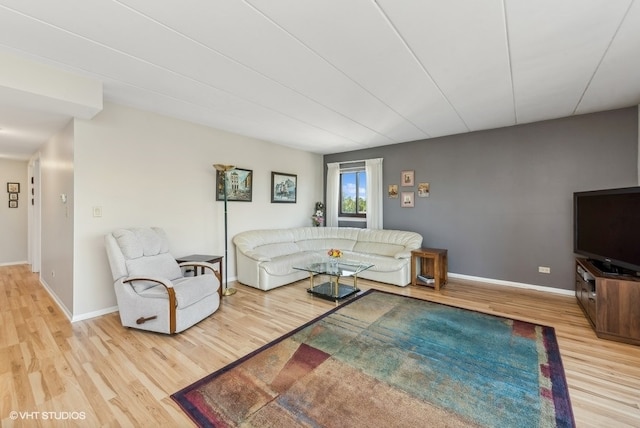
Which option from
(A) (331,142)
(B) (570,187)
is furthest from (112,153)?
(B) (570,187)

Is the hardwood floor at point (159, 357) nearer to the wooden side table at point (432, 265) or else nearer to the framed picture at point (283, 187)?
the wooden side table at point (432, 265)

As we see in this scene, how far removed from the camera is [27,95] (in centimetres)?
233

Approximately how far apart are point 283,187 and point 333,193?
4.03ft

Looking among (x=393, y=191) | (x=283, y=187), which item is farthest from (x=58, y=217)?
(x=393, y=191)

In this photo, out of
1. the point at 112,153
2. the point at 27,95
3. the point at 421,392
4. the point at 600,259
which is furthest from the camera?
the point at 112,153

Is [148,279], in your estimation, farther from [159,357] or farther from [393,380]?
[393,380]

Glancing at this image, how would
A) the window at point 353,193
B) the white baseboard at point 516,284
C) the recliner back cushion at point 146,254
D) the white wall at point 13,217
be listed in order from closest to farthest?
the recliner back cushion at point 146,254, the white baseboard at point 516,284, the white wall at point 13,217, the window at point 353,193

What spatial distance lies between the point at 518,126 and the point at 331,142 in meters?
2.95

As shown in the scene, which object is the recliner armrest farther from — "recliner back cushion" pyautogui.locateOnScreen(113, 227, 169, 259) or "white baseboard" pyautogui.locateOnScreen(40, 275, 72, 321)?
"white baseboard" pyautogui.locateOnScreen(40, 275, 72, 321)

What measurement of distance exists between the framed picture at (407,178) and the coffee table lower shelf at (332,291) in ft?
7.59

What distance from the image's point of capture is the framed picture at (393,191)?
17.6ft

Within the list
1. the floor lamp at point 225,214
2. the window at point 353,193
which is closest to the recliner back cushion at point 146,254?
the floor lamp at point 225,214

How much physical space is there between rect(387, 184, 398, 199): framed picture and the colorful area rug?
9.53 feet

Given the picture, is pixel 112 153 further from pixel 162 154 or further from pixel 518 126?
pixel 518 126
